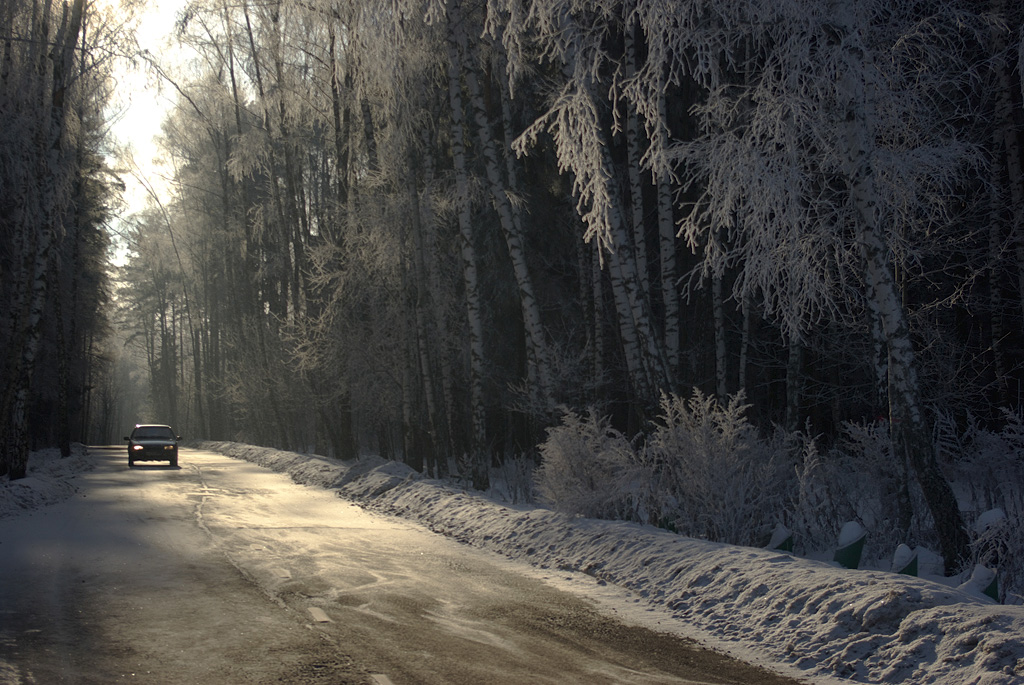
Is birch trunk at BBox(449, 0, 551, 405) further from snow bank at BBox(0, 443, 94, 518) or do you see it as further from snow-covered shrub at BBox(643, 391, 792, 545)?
snow bank at BBox(0, 443, 94, 518)

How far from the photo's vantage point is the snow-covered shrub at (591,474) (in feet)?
38.4

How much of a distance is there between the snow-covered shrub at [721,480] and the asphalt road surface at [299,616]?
7.83ft

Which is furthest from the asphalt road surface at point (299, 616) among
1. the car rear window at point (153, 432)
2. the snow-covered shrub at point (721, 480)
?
the car rear window at point (153, 432)

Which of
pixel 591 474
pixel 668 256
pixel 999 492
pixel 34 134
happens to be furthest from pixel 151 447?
pixel 999 492

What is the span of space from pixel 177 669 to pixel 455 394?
2202 cm

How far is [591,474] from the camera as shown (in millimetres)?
12250

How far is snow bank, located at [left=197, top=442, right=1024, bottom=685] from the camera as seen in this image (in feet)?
18.7

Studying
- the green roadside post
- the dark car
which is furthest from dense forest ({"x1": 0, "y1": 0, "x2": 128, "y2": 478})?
the green roadside post

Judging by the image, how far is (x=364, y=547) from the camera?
11547mm

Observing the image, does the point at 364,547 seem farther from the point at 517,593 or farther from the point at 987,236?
the point at 987,236

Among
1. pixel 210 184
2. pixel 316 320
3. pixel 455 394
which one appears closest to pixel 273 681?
pixel 455 394

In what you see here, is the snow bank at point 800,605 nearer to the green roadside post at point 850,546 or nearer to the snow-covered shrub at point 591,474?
the snow-covered shrub at point 591,474

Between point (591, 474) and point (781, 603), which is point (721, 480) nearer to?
point (591, 474)

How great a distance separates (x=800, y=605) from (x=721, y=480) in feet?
10.9
